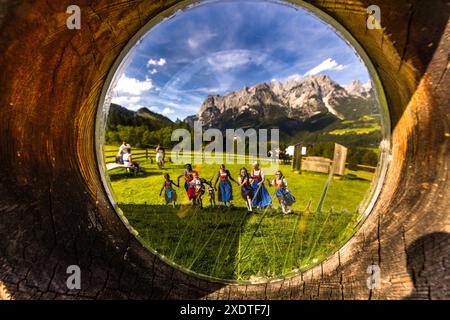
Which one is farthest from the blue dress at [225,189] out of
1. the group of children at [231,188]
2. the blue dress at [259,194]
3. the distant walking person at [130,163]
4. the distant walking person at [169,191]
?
the distant walking person at [130,163]

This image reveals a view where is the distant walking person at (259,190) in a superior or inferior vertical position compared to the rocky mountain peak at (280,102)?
inferior

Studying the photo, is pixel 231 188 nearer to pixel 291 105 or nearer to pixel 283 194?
pixel 283 194

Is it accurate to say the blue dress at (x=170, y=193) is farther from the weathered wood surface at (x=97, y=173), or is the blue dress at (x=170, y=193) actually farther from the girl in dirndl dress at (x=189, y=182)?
the weathered wood surface at (x=97, y=173)

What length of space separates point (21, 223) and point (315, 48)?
5.48 feet

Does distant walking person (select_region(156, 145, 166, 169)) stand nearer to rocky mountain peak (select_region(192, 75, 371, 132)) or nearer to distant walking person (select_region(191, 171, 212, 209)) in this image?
distant walking person (select_region(191, 171, 212, 209))

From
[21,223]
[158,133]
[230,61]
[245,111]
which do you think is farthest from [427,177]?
[21,223]

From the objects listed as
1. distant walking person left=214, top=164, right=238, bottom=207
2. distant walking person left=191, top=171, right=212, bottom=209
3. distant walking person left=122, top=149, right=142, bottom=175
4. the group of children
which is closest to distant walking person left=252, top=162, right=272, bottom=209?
the group of children

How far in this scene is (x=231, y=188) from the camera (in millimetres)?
1969

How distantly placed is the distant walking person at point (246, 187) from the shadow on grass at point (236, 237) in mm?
72

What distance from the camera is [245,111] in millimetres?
1852

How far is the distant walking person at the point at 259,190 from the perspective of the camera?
6.35 ft

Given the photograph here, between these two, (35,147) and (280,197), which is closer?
(35,147)
